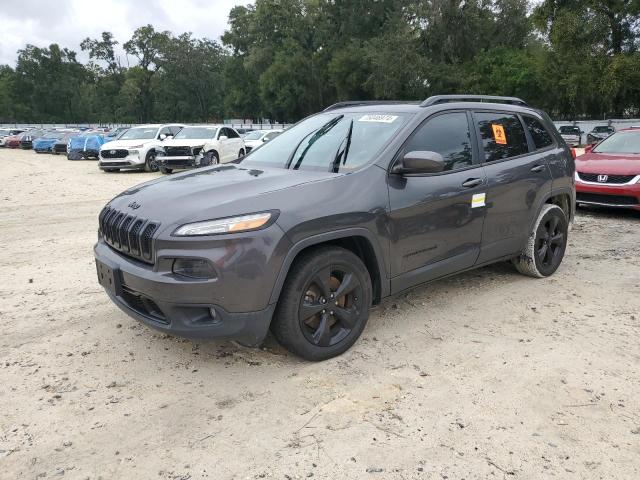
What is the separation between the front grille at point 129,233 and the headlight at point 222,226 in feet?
0.70

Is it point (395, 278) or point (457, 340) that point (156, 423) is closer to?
point (395, 278)

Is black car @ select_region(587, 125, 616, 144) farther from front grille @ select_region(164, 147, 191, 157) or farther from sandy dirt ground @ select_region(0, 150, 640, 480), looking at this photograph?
sandy dirt ground @ select_region(0, 150, 640, 480)

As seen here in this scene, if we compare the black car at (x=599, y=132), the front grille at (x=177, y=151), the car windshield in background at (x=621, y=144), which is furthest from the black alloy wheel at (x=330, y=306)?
the black car at (x=599, y=132)

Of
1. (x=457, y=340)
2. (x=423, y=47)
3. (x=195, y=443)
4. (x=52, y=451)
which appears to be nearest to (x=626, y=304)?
(x=457, y=340)

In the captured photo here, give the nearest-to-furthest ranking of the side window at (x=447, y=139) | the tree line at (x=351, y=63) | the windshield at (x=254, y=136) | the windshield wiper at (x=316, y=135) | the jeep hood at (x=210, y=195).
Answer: the jeep hood at (x=210, y=195) → the side window at (x=447, y=139) → the windshield wiper at (x=316, y=135) → the windshield at (x=254, y=136) → the tree line at (x=351, y=63)

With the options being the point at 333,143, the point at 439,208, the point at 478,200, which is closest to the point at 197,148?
the point at 333,143

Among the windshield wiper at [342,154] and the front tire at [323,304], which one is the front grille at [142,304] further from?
the windshield wiper at [342,154]

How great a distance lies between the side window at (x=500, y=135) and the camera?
4570 millimetres

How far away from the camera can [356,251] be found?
3.73m

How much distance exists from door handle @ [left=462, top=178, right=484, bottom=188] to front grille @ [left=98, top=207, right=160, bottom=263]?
7.88 feet

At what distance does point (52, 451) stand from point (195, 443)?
2.34 feet

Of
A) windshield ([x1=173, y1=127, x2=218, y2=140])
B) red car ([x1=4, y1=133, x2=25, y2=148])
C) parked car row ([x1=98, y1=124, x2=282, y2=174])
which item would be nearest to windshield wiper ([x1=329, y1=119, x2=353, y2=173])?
parked car row ([x1=98, y1=124, x2=282, y2=174])

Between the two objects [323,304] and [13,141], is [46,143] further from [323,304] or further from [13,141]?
[323,304]

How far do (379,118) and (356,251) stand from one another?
1.15 metres
